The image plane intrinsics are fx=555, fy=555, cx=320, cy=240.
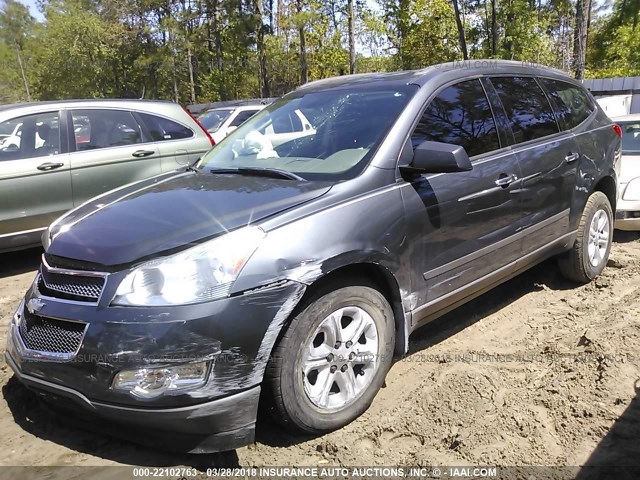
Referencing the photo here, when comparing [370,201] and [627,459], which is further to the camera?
[370,201]

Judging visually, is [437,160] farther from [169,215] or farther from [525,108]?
[525,108]

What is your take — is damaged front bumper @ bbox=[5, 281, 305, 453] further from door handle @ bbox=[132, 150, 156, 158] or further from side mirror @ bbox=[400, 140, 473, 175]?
door handle @ bbox=[132, 150, 156, 158]

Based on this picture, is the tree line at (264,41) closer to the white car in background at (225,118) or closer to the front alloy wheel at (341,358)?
the white car in background at (225,118)

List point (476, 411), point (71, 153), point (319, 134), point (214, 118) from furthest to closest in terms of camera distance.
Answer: point (214, 118)
point (71, 153)
point (319, 134)
point (476, 411)

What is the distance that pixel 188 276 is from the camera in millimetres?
2375

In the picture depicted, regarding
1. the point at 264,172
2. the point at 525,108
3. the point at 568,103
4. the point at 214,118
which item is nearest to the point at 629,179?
the point at 568,103

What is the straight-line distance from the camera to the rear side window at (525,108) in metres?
4.02

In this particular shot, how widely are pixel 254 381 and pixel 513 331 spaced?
234 cm

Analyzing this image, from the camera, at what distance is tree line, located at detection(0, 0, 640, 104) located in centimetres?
2939

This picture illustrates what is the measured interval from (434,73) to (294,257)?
1843 millimetres

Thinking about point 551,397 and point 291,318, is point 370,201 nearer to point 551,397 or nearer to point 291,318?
point 291,318

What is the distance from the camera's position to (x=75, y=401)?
7.93ft

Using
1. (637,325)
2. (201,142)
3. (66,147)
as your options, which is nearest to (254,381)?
(637,325)

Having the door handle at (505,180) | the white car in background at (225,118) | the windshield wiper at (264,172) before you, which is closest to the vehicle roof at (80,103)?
the windshield wiper at (264,172)
